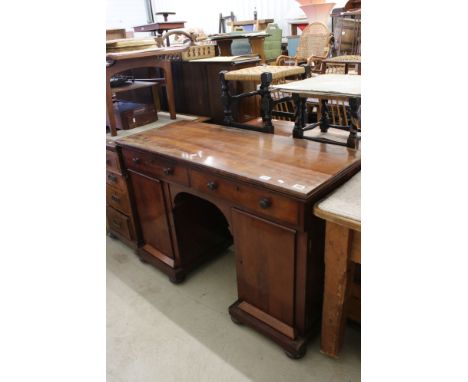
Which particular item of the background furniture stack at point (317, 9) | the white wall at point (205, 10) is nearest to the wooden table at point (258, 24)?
the background furniture stack at point (317, 9)

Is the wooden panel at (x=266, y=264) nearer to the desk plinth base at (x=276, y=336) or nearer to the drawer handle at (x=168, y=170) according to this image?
the desk plinth base at (x=276, y=336)

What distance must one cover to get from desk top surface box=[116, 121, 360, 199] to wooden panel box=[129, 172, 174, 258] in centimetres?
20

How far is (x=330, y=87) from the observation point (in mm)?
1317

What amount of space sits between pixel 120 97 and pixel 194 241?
3.57ft

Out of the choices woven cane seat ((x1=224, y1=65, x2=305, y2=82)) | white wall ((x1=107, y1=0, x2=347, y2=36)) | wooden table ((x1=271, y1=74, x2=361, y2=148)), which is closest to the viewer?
wooden table ((x1=271, y1=74, x2=361, y2=148))

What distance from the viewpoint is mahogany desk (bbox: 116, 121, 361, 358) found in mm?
1166

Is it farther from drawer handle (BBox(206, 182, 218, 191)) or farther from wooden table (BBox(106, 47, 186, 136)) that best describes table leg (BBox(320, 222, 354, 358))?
wooden table (BBox(106, 47, 186, 136))

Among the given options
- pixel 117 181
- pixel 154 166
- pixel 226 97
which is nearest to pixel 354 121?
pixel 226 97

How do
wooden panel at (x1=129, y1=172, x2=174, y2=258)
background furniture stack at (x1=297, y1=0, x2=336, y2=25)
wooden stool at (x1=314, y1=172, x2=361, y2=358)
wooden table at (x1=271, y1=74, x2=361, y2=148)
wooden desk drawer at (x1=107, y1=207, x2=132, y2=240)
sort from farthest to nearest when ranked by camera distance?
background furniture stack at (x1=297, y1=0, x2=336, y2=25), wooden desk drawer at (x1=107, y1=207, x2=132, y2=240), wooden panel at (x1=129, y1=172, x2=174, y2=258), wooden table at (x1=271, y1=74, x2=361, y2=148), wooden stool at (x1=314, y1=172, x2=361, y2=358)

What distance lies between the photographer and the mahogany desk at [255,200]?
1166 millimetres

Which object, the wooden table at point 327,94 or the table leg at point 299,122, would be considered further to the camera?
the table leg at point 299,122

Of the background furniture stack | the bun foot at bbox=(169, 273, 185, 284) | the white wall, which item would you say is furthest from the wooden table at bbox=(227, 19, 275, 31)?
the bun foot at bbox=(169, 273, 185, 284)

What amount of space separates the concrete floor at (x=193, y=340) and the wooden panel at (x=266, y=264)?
0.59 feet
